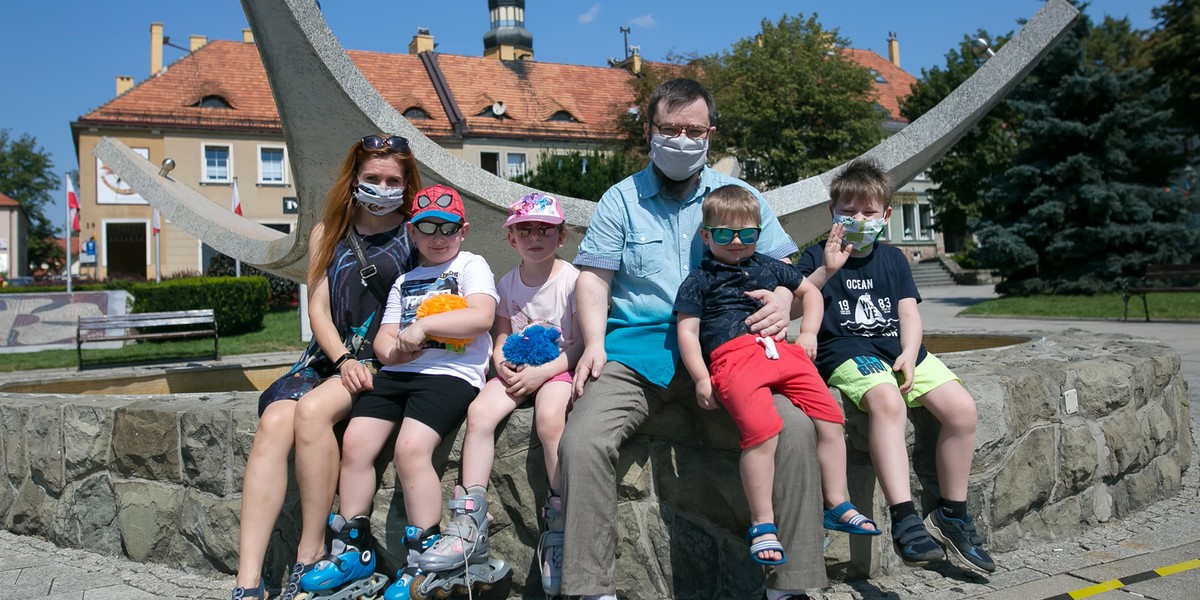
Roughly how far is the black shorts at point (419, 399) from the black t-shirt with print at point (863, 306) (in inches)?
49.7

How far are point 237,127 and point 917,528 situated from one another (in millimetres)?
29730

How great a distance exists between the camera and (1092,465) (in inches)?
137

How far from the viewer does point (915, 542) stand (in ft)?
8.95

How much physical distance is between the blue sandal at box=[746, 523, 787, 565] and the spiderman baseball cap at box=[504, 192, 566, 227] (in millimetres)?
1234

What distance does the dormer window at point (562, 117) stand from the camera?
109 ft

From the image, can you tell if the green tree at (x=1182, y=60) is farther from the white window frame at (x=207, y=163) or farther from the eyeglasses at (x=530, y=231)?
the white window frame at (x=207, y=163)

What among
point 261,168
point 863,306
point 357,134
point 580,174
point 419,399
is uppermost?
point 261,168

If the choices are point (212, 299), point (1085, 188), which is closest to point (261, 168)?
point (212, 299)

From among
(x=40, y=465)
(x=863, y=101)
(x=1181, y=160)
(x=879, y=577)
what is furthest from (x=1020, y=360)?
(x=863, y=101)

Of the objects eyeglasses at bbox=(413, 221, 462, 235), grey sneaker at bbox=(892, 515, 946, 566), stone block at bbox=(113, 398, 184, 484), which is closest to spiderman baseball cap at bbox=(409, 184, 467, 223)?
eyeglasses at bbox=(413, 221, 462, 235)

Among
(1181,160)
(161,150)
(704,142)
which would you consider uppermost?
(161,150)

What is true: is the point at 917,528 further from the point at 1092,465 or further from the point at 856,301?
the point at 1092,465

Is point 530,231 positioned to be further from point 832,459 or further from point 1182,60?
point 1182,60

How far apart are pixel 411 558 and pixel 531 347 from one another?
758mm
